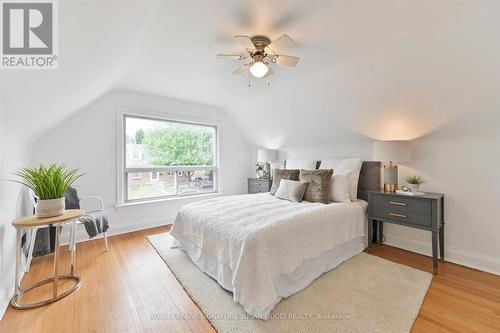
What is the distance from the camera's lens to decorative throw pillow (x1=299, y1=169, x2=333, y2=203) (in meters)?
2.84

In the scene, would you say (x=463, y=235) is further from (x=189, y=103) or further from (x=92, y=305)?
(x=189, y=103)

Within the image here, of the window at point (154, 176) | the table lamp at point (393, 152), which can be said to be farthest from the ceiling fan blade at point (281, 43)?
the window at point (154, 176)

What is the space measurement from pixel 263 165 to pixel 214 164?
3.73 feet

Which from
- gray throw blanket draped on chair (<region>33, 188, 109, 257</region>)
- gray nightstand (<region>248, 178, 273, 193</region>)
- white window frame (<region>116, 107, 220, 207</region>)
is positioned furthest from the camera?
gray nightstand (<region>248, 178, 273, 193</region>)

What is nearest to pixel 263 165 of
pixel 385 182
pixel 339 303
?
pixel 385 182

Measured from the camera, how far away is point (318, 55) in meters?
2.33

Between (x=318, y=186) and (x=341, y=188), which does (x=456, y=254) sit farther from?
(x=318, y=186)

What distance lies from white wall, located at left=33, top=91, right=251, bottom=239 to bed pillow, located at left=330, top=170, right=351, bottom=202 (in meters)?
2.85

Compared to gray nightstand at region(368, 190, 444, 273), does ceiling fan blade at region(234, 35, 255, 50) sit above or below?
above

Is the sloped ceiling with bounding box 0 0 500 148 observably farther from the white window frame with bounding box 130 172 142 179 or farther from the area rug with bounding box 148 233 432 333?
the area rug with bounding box 148 233 432 333

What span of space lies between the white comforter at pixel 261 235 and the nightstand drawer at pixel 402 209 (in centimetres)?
22

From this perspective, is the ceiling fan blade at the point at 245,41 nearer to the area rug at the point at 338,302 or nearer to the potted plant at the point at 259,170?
the area rug at the point at 338,302

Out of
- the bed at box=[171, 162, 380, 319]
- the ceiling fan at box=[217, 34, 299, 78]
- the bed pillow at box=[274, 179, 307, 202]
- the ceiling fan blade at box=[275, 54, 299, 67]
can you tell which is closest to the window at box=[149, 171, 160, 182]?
the bed at box=[171, 162, 380, 319]

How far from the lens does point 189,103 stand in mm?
4242
